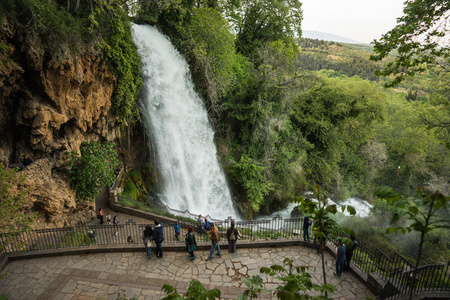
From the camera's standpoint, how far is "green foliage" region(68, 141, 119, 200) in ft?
39.4

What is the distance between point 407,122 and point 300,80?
19166mm

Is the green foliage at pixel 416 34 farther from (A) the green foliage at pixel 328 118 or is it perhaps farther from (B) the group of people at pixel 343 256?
(A) the green foliage at pixel 328 118

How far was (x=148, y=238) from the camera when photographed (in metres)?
8.24

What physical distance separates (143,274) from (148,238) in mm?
1051

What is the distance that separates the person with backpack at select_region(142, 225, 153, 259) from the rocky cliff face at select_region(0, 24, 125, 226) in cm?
547

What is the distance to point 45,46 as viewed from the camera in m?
9.49

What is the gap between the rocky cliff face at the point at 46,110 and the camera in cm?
922

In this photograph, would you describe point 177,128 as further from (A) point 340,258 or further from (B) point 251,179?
(A) point 340,258

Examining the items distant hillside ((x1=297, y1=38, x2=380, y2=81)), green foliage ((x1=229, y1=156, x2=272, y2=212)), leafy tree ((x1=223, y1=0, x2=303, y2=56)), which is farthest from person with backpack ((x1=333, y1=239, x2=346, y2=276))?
distant hillside ((x1=297, y1=38, x2=380, y2=81))

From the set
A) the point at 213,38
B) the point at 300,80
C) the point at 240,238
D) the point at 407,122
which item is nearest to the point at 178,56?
the point at 213,38

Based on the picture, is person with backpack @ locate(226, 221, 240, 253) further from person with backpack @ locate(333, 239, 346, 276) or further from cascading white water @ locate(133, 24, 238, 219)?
cascading white water @ locate(133, 24, 238, 219)

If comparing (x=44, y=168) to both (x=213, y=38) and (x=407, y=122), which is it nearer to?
(x=213, y=38)

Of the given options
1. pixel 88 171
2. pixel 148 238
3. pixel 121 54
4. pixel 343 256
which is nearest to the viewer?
pixel 343 256

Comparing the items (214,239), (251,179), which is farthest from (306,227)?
(251,179)
